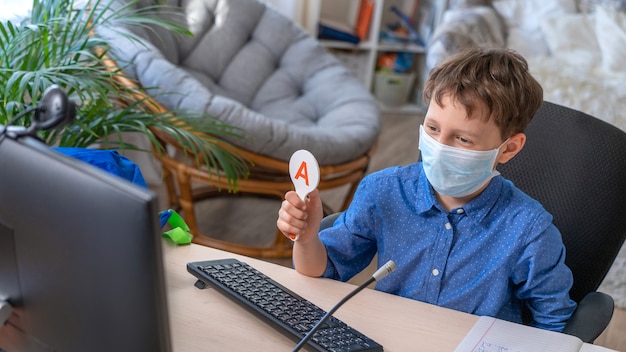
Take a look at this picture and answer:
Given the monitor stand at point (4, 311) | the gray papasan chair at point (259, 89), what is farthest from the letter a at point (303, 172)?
the gray papasan chair at point (259, 89)

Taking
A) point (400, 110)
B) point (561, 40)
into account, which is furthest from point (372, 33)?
point (561, 40)

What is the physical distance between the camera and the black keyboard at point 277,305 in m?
1.01

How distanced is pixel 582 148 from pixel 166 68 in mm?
1519

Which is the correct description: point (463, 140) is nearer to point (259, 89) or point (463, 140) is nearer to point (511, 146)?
point (511, 146)

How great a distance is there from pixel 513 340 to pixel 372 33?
3.41 m

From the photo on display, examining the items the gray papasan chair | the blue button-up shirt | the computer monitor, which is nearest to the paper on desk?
the blue button-up shirt

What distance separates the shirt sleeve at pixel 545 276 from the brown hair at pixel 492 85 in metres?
0.19

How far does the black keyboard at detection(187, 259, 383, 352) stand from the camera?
1.01m

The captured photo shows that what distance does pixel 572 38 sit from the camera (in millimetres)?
3686

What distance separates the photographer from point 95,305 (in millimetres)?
687

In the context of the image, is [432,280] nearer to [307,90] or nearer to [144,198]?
[144,198]

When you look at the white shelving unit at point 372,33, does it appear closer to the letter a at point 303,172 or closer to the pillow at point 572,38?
the pillow at point 572,38

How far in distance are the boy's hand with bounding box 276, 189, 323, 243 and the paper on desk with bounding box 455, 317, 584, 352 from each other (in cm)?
30

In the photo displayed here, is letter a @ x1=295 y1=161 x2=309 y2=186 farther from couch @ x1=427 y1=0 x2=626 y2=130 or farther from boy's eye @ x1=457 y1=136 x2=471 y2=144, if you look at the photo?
→ couch @ x1=427 y1=0 x2=626 y2=130
